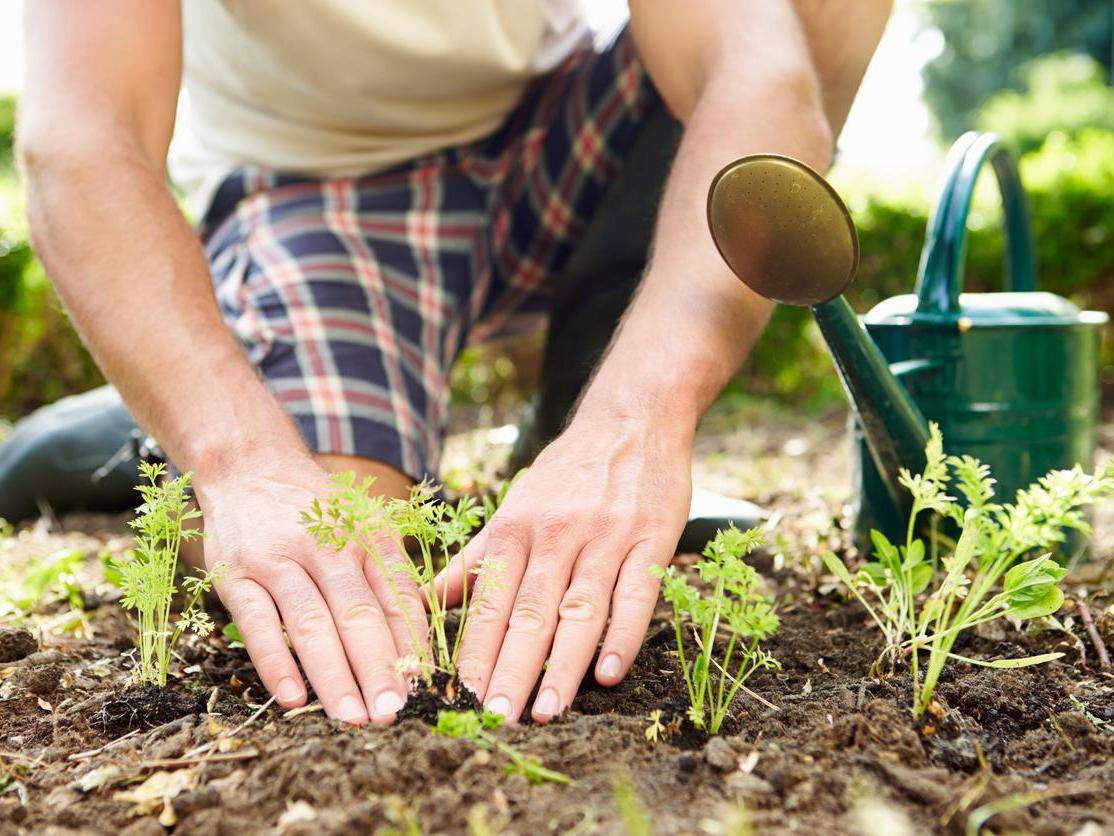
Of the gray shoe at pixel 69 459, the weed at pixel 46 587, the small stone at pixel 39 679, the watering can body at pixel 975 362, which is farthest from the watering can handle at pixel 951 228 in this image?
the gray shoe at pixel 69 459

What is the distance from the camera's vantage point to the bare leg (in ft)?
7.73

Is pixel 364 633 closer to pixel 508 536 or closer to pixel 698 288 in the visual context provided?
pixel 508 536

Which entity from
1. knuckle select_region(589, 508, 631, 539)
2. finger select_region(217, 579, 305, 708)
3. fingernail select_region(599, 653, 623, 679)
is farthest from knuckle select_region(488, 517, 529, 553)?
finger select_region(217, 579, 305, 708)

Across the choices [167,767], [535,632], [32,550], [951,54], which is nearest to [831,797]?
[535,632]

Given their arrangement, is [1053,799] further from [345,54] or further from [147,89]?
[345,54]

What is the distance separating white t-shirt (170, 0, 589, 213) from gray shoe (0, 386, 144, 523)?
0.72 meters

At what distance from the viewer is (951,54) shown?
86.9 ft

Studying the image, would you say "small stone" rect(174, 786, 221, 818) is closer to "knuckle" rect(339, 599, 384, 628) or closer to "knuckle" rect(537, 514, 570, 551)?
"knuckle" rect(339, 599, 384, 628)

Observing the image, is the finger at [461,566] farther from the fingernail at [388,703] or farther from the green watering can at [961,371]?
the green watering can at [961,371]

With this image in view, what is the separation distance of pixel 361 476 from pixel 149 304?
691 millimetres

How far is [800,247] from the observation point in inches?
59.1

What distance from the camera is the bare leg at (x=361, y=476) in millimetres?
2355

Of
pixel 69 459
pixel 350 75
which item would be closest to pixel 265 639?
pixel 350 75

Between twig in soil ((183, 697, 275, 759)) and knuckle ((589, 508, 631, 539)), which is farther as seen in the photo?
knuckle ((589, 508, 631, 539))
